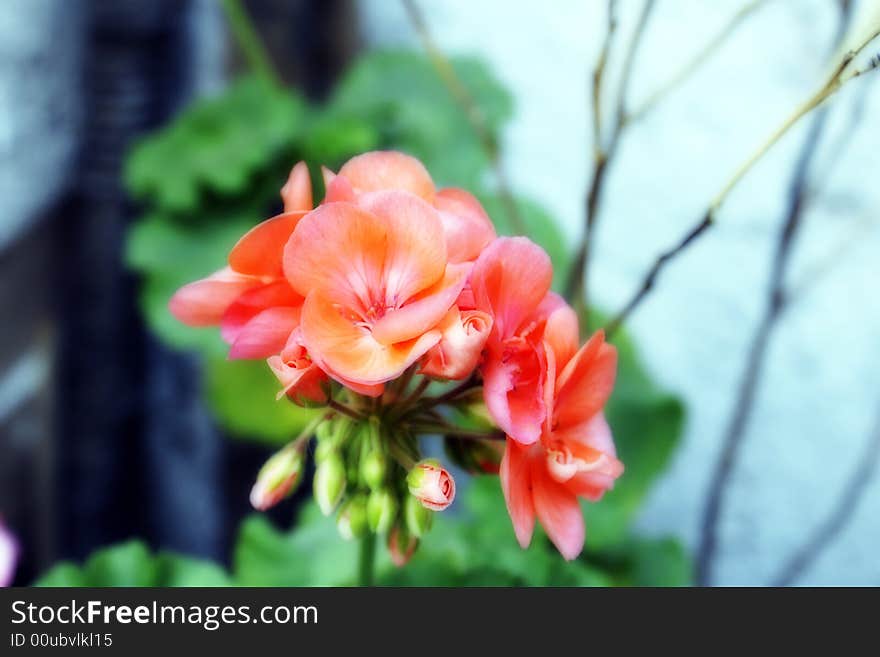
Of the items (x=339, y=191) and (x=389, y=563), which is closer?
(x=339, y=191)

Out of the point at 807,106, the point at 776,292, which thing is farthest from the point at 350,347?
the point at 776,292

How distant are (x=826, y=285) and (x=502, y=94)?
1.60 feet

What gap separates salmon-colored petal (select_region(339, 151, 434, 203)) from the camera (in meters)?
0.46

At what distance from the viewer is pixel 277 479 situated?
49 centimetres

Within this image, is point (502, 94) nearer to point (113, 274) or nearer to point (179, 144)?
point (179, 144)

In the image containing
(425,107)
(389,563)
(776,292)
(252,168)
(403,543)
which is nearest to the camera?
(403,543)

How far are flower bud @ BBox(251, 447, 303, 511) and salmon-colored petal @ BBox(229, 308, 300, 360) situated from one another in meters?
0.08

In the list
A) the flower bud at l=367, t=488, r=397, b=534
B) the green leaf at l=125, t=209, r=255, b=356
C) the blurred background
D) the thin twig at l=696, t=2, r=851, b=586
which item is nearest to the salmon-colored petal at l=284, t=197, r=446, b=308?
the flower bud at l=367, t=488, r=397, b=534

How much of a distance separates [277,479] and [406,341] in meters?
0.13

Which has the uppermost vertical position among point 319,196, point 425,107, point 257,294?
point 425,107

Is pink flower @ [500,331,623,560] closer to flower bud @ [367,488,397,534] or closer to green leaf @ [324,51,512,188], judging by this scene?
flower bud @ [367,488,397,534]

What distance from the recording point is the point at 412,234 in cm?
42

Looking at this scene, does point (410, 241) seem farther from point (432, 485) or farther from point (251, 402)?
point (251, 402)
